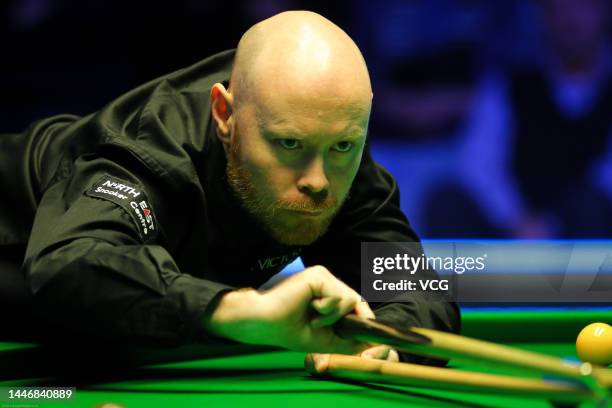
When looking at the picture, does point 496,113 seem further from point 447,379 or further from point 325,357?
point 447,379

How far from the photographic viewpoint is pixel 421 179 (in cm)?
669

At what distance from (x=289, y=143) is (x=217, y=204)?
0.46 m

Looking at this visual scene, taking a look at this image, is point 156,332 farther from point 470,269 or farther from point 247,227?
point 470,269

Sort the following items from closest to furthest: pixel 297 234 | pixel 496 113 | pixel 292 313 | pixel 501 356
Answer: pixel 501 356, pixel 292 313, pixel 297 234, pixel 496 113

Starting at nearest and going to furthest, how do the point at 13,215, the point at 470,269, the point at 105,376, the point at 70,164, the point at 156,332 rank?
the point at 156,332, the point at 105,376, the point at 70,164, the point at 13,215, the point at 470,269

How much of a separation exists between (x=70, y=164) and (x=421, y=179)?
3659 millimetres

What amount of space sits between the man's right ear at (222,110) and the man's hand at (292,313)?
2.86 feet

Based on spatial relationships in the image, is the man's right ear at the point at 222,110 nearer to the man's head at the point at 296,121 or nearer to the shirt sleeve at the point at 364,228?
the man's head at the point at 296,121

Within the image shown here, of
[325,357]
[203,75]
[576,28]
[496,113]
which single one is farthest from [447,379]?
[576,28]

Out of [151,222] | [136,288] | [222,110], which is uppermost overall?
[222,110]

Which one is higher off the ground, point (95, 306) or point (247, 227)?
point (247, 227)

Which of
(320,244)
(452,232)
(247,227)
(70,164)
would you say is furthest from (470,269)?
(452,232)

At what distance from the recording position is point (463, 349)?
2275 millimetres

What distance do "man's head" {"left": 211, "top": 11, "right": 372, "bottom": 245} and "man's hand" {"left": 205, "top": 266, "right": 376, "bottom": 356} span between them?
0.59 m
